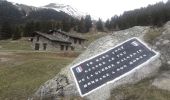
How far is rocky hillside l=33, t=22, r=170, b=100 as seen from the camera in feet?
37.0

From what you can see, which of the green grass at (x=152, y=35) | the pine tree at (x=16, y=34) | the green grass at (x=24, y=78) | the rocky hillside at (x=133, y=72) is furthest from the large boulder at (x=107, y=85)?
the pine tree at (x=16, y=34)

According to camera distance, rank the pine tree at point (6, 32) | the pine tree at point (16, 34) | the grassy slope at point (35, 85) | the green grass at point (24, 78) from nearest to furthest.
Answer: the grassy slope at point (35, 85) < the green grass at point (24, 78) < the pine tree at point (16, 34) < the pine tree at point (6, 32)

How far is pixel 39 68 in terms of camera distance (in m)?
27.7

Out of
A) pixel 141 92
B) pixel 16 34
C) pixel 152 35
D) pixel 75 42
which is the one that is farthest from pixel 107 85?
pixel 16 34

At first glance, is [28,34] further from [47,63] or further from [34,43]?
[47,63]

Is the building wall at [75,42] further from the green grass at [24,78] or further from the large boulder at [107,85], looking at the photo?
the large boulder at [107,85]

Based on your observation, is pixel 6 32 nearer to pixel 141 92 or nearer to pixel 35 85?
pixel 35 85

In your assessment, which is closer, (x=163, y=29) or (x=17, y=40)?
(x=163, y=29)

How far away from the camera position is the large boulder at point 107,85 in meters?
11.3

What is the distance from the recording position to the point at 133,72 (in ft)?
38.0

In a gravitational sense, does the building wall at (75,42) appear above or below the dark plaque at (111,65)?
below

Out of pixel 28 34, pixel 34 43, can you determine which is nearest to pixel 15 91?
pixel 34 43

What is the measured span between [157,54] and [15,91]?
375 inches

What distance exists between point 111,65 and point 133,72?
2.93 feet
